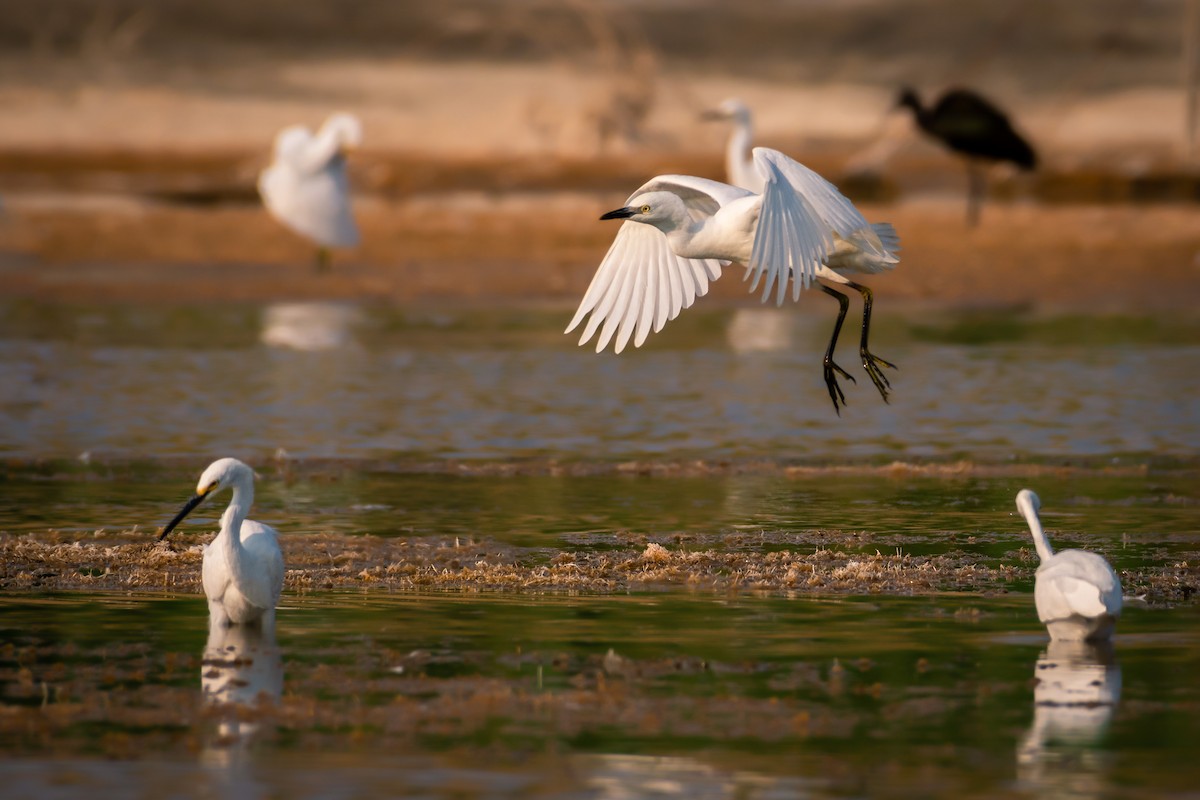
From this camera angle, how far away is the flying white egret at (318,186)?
24969 millimetres

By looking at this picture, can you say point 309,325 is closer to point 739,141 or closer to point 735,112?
point 739,141

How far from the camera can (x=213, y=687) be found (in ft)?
24.1

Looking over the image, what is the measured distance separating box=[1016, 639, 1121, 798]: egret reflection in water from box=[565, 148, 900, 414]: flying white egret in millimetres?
2489

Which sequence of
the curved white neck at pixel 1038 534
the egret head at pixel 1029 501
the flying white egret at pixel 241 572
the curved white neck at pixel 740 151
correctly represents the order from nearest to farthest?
the flying white egret at pixel 241 572
the curved white neck at pixel 1038 534
the egret head at pixel 1029 501
the curved white neck at pixel 740 151

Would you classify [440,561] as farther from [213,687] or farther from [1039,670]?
[1039,670]

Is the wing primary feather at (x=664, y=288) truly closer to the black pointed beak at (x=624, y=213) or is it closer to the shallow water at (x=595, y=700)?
the black pointed beak at (x=624, y=213)

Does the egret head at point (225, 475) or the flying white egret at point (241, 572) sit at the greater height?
the egret head at point (225, 475)

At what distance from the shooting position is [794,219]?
9898mm

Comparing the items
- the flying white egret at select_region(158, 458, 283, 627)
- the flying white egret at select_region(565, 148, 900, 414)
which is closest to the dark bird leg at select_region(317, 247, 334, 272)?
the flying white egret at select_region(565, 148, 900, 414)

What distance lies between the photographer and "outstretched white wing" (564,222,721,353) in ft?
37.3

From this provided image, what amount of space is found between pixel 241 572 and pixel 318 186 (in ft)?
57.0

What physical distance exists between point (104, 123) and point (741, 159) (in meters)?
24.3

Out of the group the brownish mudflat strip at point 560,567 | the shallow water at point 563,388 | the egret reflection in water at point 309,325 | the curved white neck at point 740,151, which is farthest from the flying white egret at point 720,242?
the curved white neck at point 740,151

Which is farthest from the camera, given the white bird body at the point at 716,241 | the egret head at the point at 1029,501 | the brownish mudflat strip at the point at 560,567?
the white bird body at the point at 716,241
